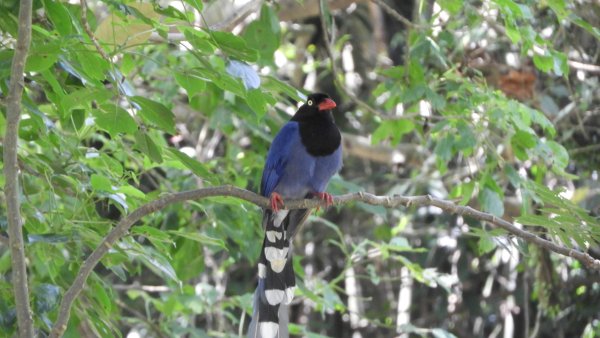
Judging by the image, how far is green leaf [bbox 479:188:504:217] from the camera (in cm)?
443

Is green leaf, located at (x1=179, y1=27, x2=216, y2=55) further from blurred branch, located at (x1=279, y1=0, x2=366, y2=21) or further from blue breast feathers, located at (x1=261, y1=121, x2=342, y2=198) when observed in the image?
blurred branch, located at (x1=279, y1=0, x2=366, y2=21)

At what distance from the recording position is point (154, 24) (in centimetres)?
310

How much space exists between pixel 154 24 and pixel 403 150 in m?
3.91

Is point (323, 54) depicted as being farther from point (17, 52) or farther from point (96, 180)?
point (17, 52)

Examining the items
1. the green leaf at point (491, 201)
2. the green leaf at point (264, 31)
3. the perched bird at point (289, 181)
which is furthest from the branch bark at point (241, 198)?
the green leaf at point (264, 31)

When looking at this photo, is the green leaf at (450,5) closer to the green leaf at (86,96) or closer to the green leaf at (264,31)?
the green leaf at (264,31)

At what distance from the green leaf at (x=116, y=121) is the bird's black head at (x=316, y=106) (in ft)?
5.58

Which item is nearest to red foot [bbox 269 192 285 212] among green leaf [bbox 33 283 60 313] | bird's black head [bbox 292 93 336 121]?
bird's black head [bbox 292 93 336 121]

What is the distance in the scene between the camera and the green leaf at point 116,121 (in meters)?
3.09

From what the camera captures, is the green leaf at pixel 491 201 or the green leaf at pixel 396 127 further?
the green leaf at pixel 396 127

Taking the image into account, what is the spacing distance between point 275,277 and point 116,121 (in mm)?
1536

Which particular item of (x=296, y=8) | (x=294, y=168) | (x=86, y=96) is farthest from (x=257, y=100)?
(x=296, y=8)

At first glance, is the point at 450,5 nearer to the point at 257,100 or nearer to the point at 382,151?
the point at 257,100

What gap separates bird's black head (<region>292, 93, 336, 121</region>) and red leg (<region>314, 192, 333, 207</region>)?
→ 1.47 ft
